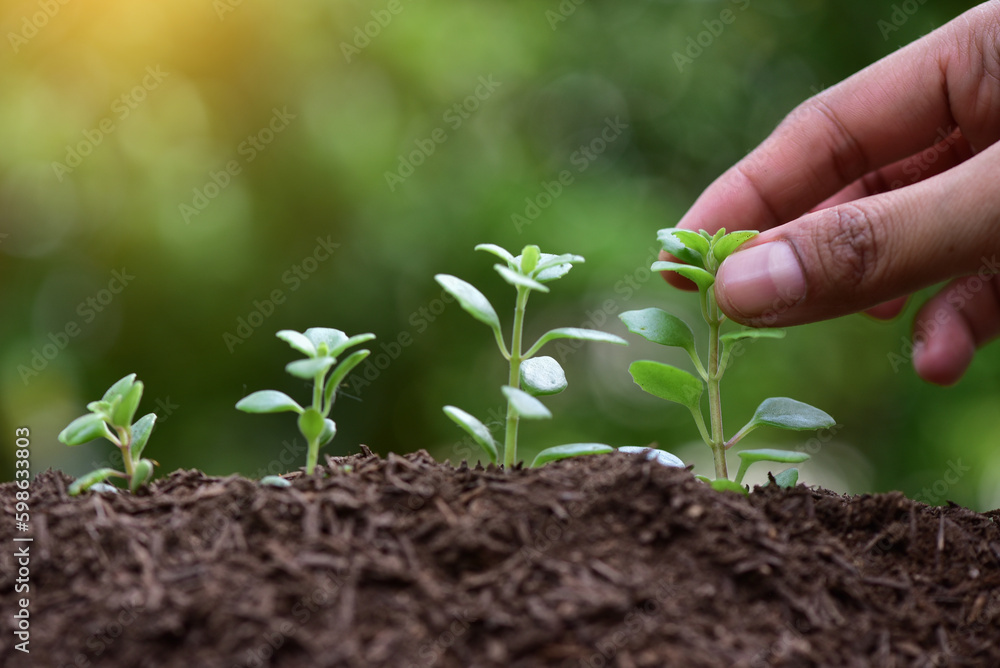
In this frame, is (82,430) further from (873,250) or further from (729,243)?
(873,250)

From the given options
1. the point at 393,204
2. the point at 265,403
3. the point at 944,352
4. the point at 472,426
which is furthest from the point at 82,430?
the point at 393,204

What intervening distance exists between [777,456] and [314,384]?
0.67 meters

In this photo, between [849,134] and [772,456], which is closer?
[772,456]

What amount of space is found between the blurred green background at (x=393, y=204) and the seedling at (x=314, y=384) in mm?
2325

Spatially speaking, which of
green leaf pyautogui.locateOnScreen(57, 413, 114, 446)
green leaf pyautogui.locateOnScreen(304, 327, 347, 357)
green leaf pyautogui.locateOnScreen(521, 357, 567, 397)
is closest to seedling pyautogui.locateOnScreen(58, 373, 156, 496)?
green leaf pyautogui.locateOnScreen(57, 413, 114, 446)

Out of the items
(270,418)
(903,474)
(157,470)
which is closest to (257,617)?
(270,418)

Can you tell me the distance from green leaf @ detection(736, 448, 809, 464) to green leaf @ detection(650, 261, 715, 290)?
296 millimetres

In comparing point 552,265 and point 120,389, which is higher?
point 552,265

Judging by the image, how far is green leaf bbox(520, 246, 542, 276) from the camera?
3.78ft

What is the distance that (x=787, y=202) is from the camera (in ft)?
6.68

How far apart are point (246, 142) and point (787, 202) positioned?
252 cm

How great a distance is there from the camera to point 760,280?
3.92 feet

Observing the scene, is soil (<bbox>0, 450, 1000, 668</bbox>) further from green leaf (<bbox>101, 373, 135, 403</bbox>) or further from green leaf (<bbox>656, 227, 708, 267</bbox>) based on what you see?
green leaf (<bbox>656, 227, 708, 267</bbox>)

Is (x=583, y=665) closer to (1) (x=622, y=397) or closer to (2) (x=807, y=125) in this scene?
(2) (x=807, y=125)
